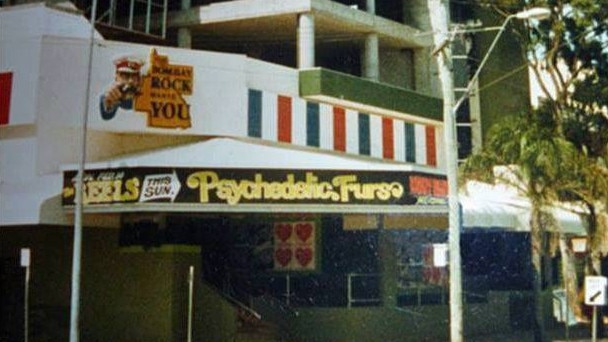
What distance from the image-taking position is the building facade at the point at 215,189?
19.9 metres

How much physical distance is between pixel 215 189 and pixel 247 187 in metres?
0.90

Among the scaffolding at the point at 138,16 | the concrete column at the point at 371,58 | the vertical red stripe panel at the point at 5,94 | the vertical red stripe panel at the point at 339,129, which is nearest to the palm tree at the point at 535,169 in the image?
the vertical red stripe panel at the point at 339,129

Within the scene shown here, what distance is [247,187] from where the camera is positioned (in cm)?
1945

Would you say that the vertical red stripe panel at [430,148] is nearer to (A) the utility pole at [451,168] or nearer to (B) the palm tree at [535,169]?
(B) the palm tree at [535,169]

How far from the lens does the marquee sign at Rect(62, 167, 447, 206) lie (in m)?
19.3

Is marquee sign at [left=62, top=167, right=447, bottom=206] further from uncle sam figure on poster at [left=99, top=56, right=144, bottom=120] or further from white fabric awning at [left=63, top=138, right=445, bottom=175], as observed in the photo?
uncle sam figure on poster at [left=99, top=56, right=144, bottom=120]

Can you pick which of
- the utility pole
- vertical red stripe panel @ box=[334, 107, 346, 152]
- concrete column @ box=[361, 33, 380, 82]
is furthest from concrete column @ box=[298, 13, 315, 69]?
the utility pole

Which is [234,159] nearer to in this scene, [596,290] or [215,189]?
[215,189]

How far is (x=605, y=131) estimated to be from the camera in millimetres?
26625

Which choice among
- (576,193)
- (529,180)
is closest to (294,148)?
(529,180)

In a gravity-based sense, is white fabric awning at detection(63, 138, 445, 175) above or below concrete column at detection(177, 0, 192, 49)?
below

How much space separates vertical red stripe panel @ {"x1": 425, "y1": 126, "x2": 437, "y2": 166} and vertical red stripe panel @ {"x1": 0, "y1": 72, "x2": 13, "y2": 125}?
1654 cm

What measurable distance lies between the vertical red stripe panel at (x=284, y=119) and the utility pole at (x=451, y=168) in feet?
26.4

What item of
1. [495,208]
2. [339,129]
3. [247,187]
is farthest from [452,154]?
[339,129]
